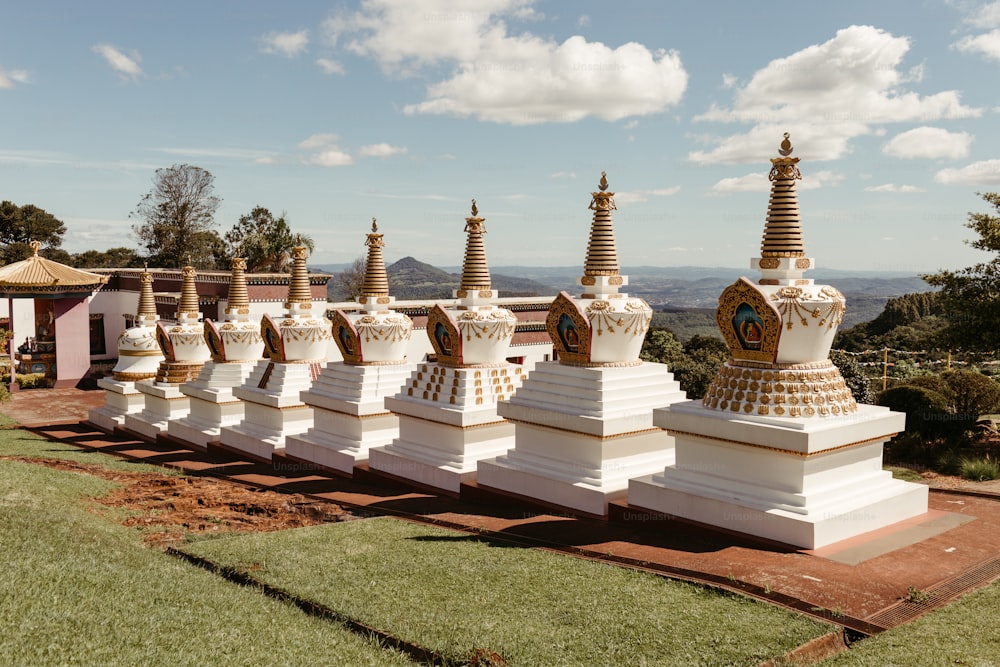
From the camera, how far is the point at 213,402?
1988 centimetres

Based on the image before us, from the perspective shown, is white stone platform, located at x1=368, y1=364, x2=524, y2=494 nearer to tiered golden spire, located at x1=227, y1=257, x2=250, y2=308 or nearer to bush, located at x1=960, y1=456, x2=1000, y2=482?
tiered golden spire, located at x1=227, y1=257, x2=250, y2=308

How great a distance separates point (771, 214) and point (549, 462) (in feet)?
15.7

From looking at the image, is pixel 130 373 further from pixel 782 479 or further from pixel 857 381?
pixel 857 381

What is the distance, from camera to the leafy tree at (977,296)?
53.3 ft

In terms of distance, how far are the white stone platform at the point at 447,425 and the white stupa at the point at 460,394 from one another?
0.01 meters

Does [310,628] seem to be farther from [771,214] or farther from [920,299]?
[920,299]

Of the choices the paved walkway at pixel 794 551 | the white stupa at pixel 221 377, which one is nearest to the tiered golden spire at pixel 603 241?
the paved walkway at pixel 794 551

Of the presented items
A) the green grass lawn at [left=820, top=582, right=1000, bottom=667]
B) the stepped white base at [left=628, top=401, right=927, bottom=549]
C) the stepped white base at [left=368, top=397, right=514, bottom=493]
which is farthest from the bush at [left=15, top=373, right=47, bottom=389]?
the green grass lawn at [left=820, top=582, right=1000, bottom=667]

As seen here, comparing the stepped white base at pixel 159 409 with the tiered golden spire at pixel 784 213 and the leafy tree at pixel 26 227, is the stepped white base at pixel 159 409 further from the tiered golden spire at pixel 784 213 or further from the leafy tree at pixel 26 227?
the leafy tree at pixel 26 227

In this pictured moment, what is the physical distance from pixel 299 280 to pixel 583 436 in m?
10.0

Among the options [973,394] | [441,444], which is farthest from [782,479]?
[973,394]

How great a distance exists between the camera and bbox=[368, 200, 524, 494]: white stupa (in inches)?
544

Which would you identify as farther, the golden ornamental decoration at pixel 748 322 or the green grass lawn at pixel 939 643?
the golden ornamental decoration at pixel 748 322

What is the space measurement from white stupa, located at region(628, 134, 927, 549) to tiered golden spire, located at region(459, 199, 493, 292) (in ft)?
17.6
